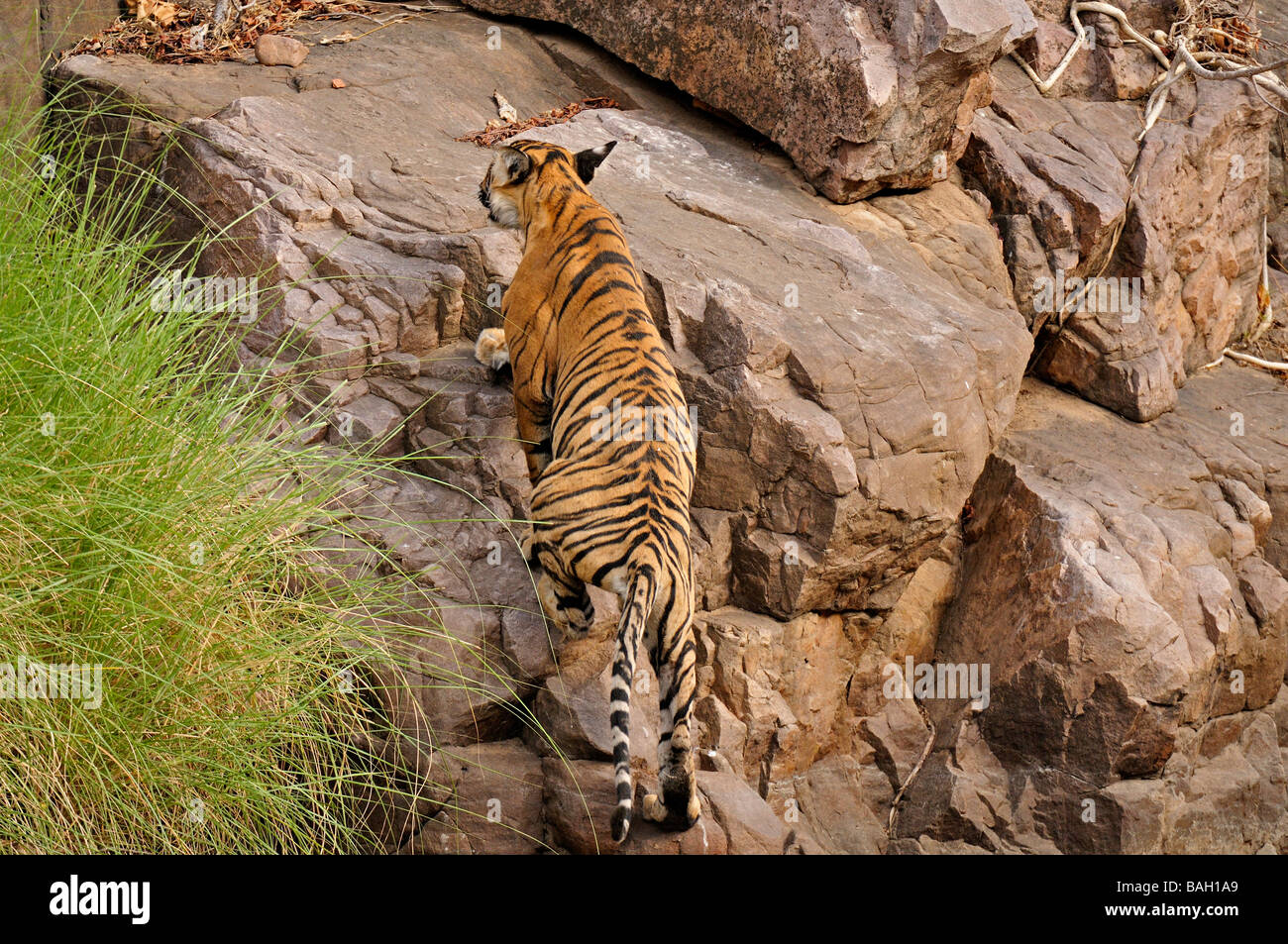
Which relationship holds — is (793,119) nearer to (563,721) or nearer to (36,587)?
(563,721)

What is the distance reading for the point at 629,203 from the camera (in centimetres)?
694

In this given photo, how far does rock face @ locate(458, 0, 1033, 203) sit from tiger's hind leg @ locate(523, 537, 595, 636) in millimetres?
3787

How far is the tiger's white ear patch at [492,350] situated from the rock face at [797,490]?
0.09 meters

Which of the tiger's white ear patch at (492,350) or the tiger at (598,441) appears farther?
the tiger's white ear patch at (492,350)

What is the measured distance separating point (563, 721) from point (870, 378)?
2472mm

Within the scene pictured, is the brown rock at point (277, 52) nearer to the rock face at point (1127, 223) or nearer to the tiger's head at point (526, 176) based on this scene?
the tiger's head at point (526, 176)

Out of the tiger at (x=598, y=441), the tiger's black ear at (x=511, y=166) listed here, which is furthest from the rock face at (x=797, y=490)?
the tiger's black ear at (x=511, y=166)

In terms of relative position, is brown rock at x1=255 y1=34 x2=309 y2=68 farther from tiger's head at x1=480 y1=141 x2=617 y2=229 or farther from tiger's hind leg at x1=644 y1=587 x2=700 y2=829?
tiger's hind leg at x1=644 y1=587 x2=700 y2=829

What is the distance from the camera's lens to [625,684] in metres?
4.08

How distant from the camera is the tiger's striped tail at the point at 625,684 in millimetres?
4004

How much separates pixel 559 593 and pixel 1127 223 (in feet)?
17.9

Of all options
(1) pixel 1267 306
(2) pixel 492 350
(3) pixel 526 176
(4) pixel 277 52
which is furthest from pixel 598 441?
(1) pixel 1267 306

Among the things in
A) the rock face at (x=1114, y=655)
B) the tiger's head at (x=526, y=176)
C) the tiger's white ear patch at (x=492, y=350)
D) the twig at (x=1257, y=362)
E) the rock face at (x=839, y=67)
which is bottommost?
the rock face at (x=1114, y=655)

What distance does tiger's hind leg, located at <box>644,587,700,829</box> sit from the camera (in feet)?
14.4
